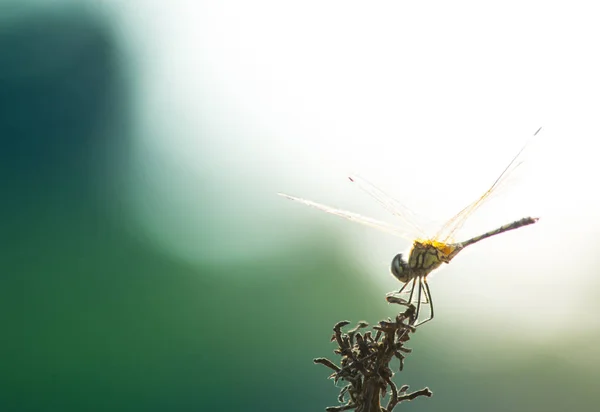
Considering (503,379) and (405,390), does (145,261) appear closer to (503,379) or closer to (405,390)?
(503,379)

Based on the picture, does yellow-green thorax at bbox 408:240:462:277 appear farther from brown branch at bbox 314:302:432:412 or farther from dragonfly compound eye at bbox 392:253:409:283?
brown branch at bbox 314:302:432:412

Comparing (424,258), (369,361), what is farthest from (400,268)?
(369,361)

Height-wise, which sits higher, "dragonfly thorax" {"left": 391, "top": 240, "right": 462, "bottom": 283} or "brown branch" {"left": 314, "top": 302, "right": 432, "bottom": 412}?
"dragonfly thorax" {"left": 391, "top": 240, "right": 462, "bottom": 283}

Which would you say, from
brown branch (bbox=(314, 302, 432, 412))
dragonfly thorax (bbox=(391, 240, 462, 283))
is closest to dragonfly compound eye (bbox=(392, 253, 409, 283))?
dragonfly thorax (bbox=(391, 240, 462, 283))

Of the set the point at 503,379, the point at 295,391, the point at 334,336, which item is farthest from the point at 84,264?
the point at 334,336

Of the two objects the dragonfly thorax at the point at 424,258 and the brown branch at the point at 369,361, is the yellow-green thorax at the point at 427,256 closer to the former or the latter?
the dragonfly thorax at the point at 424,258

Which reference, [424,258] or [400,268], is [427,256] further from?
[400,268]

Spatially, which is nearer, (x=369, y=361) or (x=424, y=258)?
(x=369, y=361)
